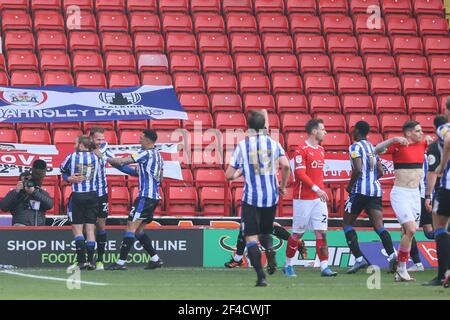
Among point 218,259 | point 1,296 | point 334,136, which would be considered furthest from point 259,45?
point 1,296

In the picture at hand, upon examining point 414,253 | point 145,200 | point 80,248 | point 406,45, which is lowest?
point 414,253

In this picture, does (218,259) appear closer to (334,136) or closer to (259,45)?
(334,136)

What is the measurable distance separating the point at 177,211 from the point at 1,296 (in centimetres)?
727

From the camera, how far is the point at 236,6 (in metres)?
Answer: 22.7

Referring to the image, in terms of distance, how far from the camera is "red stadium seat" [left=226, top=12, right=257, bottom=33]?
22078 millimetres

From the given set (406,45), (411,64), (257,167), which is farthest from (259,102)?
(257,167)

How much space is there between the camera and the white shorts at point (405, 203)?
1304 cm

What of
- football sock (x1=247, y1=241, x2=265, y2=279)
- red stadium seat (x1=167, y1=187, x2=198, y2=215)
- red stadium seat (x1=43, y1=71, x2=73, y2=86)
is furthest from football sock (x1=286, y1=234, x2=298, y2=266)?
red stadium seat (x1=43, y1=71, x2=73, y2=86)

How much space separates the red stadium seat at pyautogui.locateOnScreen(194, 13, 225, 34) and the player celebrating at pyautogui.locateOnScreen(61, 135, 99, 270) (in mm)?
7391

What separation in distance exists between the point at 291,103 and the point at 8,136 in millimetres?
5083

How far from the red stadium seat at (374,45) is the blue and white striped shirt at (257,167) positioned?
1073 centimetres

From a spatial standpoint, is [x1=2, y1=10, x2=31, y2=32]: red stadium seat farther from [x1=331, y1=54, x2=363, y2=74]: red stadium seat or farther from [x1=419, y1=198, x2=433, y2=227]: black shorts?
[x1=419, y1=198, x2=433, y2=227]: black shorts

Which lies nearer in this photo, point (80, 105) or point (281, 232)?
point (281, 232)

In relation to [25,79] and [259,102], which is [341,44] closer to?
[259,102]
